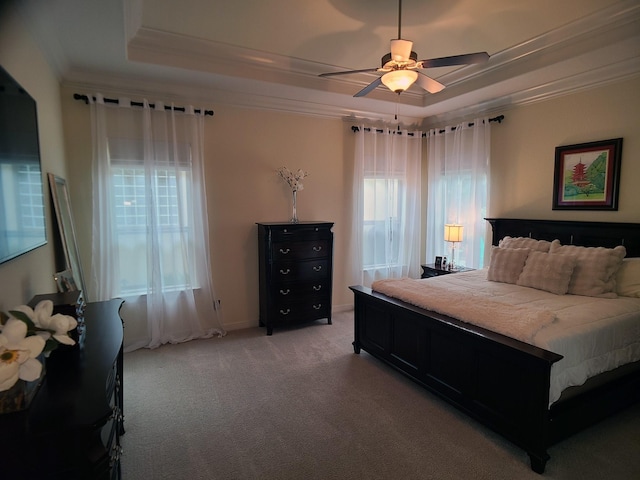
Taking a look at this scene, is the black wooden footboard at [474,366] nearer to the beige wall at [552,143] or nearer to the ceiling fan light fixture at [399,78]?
the ceiling fan light fixture at [399,78]

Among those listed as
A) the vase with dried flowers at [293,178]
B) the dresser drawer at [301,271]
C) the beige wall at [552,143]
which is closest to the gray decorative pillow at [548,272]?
the beige wall at [552,143]

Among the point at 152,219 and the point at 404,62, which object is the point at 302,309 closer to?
the point at 152,219

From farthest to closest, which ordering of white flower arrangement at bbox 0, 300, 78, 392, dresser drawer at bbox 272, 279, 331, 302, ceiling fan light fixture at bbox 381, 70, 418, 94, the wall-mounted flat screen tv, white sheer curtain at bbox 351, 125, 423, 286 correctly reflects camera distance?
white sheer curtain at bbox 351, 125, 423, 286, dresser drawer at bbox 272, 279, 331, 302, ceiling fan light fixture at bbox 381, 70, 418, 94, the wall-mounted flat screen tv, white flower arrangement at bbox 0, 300, 78, 392

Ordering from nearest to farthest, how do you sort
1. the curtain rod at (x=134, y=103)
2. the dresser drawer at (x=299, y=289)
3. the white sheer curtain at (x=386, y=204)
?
the curtain rod at (x=134, y=103) < the dresser drawer at (x=299, y=289) < the white sheer curtain at (x=386, y=204)

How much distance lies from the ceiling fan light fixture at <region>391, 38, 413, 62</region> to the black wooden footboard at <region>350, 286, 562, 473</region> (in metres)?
1.89

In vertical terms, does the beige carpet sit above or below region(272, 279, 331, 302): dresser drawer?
below

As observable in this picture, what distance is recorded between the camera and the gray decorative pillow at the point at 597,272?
2881 mm

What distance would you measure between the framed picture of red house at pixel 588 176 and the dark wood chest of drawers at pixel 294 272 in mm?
2535

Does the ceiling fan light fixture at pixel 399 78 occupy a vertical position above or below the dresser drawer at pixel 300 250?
above

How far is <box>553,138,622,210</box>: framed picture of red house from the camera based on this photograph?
3311mm

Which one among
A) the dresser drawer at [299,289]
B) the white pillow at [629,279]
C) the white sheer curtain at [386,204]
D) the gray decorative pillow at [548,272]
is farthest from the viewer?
the white sheer curtain at [386,204]

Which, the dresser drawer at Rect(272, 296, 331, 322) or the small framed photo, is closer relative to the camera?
the small framed photo

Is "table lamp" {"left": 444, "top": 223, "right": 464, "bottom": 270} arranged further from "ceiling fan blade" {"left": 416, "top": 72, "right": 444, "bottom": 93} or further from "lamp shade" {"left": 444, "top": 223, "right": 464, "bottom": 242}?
"ceiling fan blade" {"left": 416, "top": 72, "right": 444, "bottom": 93}

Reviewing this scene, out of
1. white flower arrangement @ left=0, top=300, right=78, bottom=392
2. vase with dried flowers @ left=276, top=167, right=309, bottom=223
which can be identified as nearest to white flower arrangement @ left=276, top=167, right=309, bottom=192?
vase with dried flowers @ left=276, top=167, right=309, bottom=223
